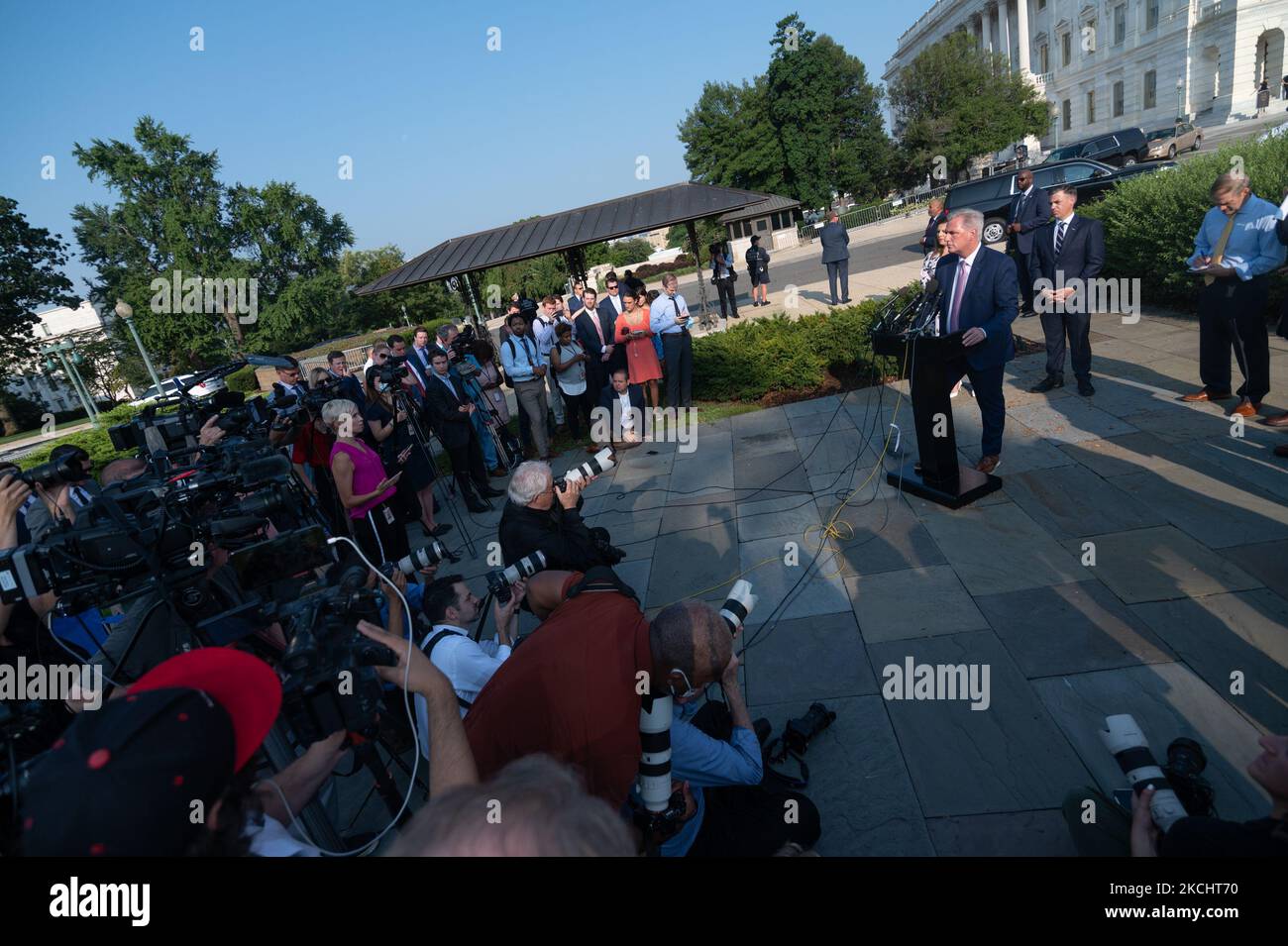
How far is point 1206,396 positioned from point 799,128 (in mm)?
44251

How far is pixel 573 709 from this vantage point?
1.95 metres

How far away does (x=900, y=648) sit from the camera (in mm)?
3727

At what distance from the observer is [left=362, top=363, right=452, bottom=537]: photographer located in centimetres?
632

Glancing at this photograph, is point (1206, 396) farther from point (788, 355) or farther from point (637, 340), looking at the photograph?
point (637, 340)

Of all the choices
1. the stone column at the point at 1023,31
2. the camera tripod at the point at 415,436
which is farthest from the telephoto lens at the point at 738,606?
the stone column at the point at 1023,31


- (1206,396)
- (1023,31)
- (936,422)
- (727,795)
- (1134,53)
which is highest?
(1023,31)

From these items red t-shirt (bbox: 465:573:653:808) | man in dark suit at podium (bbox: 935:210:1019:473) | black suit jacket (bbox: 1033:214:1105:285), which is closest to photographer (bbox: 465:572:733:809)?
red t-shirt (bbox: 465:573:653:808)

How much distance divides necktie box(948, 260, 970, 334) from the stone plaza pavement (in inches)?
52.2

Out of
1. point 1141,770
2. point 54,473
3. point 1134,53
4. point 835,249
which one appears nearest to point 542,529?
point 1141,770

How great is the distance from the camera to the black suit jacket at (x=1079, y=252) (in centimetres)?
655


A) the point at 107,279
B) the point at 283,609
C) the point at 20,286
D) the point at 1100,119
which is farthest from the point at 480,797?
the point at 1100,119

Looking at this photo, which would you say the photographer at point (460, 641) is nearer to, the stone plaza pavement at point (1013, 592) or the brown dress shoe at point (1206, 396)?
the stone plaza pavement at point (1013, 592)

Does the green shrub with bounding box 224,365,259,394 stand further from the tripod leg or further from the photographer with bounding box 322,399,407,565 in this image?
the tripod leg
